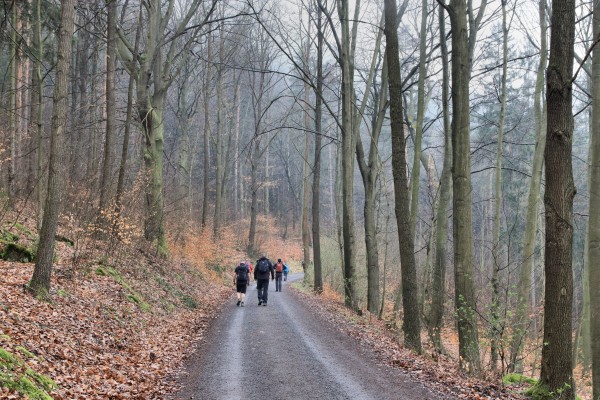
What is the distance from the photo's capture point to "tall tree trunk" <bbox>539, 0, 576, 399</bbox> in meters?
6.27

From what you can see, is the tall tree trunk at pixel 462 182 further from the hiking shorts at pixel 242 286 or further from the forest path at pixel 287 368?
the hiking shorts at pixel 242 286

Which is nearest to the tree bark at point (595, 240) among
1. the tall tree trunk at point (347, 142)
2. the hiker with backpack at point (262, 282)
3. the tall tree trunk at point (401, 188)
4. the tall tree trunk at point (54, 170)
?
the tall tree trunk at point (401, 188)

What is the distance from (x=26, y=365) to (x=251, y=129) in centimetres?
4719

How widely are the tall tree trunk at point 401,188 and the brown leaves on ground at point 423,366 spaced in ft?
1.94

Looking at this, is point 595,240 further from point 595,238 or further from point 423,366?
point 423,366

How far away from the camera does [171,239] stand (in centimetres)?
2372

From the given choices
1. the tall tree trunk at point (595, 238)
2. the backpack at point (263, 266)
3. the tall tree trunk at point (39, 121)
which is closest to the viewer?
the tall tree trunk at point (595, 238)

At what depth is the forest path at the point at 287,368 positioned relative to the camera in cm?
669

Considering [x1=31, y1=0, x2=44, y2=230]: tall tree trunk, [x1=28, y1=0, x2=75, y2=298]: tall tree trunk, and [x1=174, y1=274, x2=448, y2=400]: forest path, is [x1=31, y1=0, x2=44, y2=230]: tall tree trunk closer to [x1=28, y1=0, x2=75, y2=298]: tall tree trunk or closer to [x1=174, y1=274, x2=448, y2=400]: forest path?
[x1=28, y1=0, x2=75, y2=298]: tall tree trunk

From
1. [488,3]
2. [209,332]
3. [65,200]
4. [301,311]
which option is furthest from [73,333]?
[488,3]

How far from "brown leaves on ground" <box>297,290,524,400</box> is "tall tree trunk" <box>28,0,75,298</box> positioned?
6240 mm

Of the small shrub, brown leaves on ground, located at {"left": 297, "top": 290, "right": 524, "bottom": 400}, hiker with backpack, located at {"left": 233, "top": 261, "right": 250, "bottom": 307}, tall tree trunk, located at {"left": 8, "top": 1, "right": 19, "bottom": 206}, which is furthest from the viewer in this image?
hiker with backpack, located at {"left": 233, "top": 261, "right": 250, "bottom": 307}

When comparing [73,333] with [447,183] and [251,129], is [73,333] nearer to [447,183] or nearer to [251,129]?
[447,183]

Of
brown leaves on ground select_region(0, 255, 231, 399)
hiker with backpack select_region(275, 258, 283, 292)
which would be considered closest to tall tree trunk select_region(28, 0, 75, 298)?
brown leaves on ground select_region(0, 255, 231, 399)
